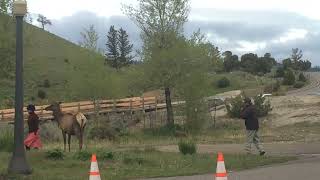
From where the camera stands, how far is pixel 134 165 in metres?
16.9

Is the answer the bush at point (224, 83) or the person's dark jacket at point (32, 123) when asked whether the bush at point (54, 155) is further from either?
the bush at point (224, 83)

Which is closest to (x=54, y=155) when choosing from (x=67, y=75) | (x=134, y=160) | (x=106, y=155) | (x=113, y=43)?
(x=106, y=155)

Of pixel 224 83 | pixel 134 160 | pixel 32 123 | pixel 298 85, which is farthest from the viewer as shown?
pixel 224 83

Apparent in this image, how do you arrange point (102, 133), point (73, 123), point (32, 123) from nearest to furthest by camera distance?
point (32, 123)
point (73, 123)
point (102, 133)

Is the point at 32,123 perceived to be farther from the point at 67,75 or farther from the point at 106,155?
the point at 67,75

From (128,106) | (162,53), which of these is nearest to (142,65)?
(162,53)

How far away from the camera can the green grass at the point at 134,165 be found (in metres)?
15.0

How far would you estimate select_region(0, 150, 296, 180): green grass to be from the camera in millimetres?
14984

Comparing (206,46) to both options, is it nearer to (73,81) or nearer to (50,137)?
(50,137)

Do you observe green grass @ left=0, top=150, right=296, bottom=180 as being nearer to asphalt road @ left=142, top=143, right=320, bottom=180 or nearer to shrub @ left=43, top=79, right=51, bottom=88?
asphalt road @ left=142, top=143, right=320, bottom=180

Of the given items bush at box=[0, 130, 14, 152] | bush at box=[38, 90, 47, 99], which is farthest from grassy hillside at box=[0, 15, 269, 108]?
bush at box=[0, 130, 14, 152]

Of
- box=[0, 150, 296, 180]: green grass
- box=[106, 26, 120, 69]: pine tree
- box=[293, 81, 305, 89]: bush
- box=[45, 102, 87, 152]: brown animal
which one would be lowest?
box=[0, 150, 296, 180]: green grass

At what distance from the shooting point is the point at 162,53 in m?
38.5

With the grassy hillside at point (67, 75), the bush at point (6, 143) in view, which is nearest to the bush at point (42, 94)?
the grassy hillside at point (67, 75)
